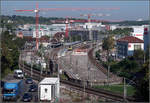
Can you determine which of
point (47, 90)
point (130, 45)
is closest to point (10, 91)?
point (47, 90)

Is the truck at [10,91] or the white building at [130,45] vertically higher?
the white building at [130,45]

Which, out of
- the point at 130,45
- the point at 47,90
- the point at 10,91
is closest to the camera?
the point at 47,90

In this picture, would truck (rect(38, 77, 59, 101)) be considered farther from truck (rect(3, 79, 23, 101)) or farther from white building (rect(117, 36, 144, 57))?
white building (rect(117, 36, 144, 57))

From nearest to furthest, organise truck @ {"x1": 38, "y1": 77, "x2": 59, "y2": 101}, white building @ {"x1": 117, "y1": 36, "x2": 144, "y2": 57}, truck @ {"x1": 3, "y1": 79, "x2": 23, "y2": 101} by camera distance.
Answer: truck @ {"x1": 38, "y1": 77, "x2": 59, "y2": 101} → truck @ {"x1": 3, "y1": 79, "x2": 23, "y2": 101} → white building @ {"x1": 117, "y1": 36, "x2": 144, "y2": 57}

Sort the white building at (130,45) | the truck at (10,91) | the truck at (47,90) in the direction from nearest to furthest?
the truck at (47,90)
the truck at (10,91)
the white building at (130,45)

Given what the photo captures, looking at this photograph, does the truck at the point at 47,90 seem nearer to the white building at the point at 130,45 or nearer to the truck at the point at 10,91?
the truck at the point at 10,91

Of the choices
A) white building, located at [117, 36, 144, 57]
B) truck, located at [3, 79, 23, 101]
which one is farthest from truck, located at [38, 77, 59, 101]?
white building, located at [117, 36, 144, 57]

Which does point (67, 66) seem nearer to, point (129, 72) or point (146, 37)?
point (129, 72)

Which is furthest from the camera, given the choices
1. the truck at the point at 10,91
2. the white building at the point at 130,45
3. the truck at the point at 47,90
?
the white building at the point at 130,45

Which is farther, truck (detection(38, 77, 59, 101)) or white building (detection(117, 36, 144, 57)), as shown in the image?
white building (detection(117, 36, 144, 57))

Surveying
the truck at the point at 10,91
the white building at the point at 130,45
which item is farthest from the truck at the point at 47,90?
the white building at the point at 130,45

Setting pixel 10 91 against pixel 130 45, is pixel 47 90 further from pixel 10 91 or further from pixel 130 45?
pixel 130 45

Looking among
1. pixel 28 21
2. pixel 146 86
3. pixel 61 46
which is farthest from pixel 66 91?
pixel 28 21
